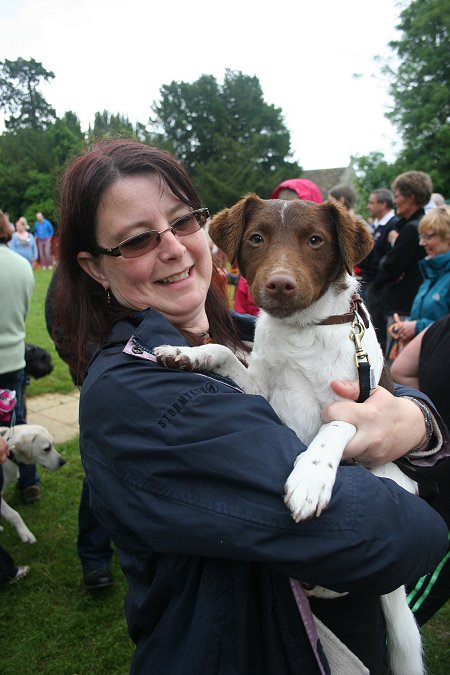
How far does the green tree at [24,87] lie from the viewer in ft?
252

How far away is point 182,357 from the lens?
Result: 1.69 metres

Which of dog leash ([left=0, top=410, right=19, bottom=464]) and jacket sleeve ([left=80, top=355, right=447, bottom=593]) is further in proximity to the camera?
dog leash ([left=0, top=410, right=19, bottom=464])

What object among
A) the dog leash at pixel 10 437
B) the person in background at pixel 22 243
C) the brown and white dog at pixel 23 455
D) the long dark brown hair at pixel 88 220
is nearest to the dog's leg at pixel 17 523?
the brown and white dog at pixel 23 455

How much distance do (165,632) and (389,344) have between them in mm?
6087

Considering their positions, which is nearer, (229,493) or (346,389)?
(229,493)

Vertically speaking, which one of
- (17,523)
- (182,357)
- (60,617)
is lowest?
(60,617)

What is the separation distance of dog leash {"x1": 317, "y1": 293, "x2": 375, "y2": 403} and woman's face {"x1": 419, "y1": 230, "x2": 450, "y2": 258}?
4050 mm

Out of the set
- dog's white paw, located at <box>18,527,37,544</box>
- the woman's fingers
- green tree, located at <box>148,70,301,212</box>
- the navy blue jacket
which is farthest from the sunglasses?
green tree, located at <box>148,70,301,212</box>

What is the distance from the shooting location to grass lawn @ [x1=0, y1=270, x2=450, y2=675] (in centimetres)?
335

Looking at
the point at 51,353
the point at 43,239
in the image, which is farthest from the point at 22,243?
the point at 51,353

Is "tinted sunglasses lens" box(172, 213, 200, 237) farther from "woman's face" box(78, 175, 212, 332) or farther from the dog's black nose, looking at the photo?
the dog's black nose

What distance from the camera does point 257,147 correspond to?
58938 millimetres

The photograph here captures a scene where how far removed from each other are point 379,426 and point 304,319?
55 centimetres

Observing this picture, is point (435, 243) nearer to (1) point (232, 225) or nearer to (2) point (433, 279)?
(2) point (433, 279)
